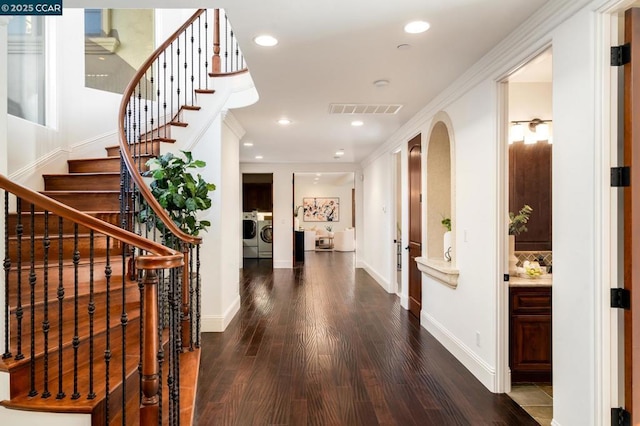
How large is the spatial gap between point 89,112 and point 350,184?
440 inches

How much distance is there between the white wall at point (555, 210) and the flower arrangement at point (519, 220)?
1.21 feet

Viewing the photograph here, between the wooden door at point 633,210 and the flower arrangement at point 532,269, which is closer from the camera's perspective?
the wooden door at point 633,210

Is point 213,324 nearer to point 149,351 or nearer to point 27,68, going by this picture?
point 149,351

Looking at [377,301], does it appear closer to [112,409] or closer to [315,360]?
[315,360]

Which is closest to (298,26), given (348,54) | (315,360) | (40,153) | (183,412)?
(348,54)

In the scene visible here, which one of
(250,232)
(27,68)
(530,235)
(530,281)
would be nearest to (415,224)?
(530,235)

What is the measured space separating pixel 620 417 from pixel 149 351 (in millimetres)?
2393

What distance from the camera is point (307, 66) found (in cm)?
309

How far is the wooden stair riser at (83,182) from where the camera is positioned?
3.79m

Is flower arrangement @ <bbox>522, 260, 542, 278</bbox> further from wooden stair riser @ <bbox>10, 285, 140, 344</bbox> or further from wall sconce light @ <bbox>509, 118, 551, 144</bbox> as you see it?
wooden stair riser @ <bbox>10, 285, 140, 344</bbox>

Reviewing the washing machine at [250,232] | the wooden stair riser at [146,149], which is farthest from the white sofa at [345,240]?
the wooden stair riser at [146,149]

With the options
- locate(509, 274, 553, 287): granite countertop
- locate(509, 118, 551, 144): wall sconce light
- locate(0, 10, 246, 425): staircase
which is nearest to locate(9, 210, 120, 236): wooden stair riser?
locate(0, 10, 246, 425): staircase

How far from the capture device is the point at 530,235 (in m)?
3.50

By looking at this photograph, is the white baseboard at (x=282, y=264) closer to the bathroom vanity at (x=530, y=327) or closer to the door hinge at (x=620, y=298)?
the bathroom vanity at (x=530, y=327)
